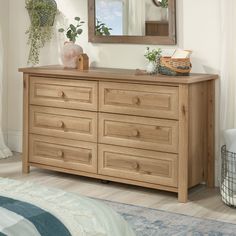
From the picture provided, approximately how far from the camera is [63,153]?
15.4ft

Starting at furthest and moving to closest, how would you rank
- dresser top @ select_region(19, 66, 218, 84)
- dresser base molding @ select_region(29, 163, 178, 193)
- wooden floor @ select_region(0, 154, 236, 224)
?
dresser base molding @ select_region(29, 163, 178, 193), dresser top @ select_region(19, 66, 218, 84), wooden floor @ select_region(0, 154, 236, 224)

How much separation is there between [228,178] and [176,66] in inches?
33.5

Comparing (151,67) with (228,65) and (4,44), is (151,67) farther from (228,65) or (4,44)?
(4,44)

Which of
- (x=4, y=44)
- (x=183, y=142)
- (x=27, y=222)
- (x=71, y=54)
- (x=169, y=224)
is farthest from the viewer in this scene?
(x=4, y=44)

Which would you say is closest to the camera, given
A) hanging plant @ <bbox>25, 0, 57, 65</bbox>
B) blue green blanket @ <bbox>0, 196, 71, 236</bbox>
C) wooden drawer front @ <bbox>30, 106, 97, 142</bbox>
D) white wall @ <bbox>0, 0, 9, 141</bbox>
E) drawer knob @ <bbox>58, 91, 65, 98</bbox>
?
blue green blanket @ <bbox>0, 196, 71, 236</bbox>

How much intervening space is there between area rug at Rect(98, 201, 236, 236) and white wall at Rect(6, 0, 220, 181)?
1.20 metres

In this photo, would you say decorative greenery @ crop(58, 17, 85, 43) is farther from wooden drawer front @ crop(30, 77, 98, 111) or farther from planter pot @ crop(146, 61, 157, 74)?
planter pot @ crop(146, 61, 157, 74)

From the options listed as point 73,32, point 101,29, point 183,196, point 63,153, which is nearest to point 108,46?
point 101,29

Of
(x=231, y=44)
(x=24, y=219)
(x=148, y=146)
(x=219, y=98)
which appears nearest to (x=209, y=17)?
(x=231, y=44)

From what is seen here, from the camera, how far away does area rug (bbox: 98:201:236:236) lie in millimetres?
3529

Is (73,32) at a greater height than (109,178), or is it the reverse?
(73,32)

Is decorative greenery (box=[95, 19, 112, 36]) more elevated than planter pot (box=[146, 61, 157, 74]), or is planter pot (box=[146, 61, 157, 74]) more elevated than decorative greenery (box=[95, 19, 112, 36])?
decorative greenery (box=[95, 19, 112, 36])

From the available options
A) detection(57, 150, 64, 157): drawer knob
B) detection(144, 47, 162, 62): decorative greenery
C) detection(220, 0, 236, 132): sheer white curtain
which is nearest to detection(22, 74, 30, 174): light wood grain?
detection(57, 150, 64, 157): drawer knob

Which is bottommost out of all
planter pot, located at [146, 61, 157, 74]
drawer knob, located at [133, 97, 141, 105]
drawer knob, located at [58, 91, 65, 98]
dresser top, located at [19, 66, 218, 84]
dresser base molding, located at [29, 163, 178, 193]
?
dresser base molding, located at [29, 163, 178, 193]
